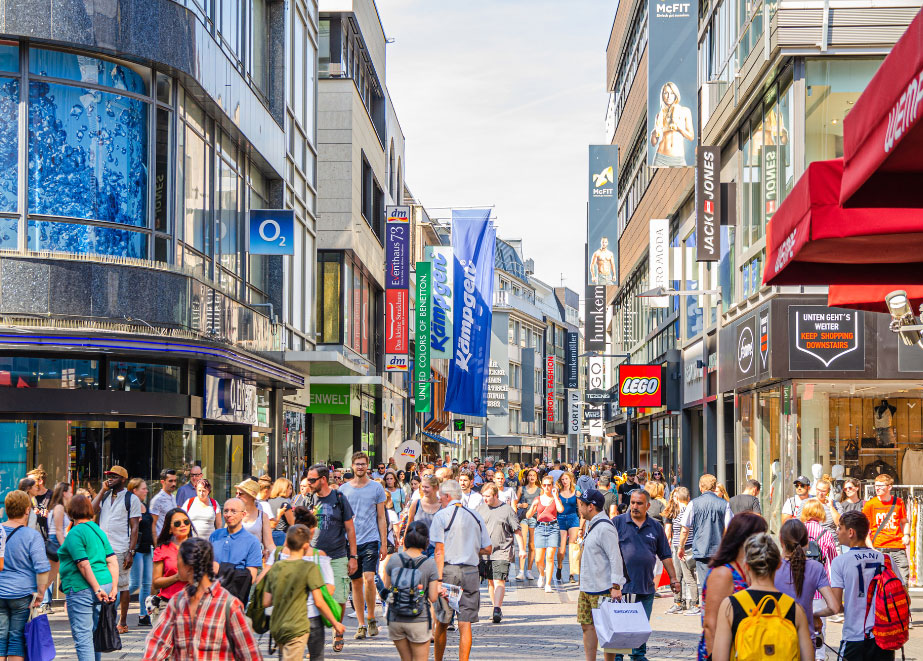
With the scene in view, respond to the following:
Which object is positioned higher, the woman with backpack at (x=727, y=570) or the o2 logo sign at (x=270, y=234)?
the o2 logo sign at (x=270, y=234)

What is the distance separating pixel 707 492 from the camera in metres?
15.4

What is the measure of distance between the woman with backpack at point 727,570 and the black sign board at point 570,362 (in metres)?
108

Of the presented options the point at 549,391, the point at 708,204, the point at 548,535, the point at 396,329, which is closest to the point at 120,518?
the point at 548,535

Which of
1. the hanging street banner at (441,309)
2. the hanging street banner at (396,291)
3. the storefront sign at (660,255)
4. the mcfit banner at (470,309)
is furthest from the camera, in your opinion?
the hanging street banner at (441,309)

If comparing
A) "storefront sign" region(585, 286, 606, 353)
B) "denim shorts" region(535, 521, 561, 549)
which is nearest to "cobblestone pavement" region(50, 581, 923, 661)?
"denim shorts" region(535, 521, 561, 549)

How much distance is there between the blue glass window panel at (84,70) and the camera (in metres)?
17.4

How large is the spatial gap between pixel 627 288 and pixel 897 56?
47.7 m

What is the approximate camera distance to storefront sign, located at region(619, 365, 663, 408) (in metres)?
36.4

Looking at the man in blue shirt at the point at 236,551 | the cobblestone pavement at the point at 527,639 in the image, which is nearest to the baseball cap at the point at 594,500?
the cobblestone pavement at the point at 527,639

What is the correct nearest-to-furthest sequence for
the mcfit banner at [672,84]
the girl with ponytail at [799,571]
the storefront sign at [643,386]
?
the girl with ponytail at [799,571], the mcfit banner at [672,84], the storefront sign at [643,386]

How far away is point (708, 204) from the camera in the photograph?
2547 centimetres

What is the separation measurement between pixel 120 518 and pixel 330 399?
22430 millimetres

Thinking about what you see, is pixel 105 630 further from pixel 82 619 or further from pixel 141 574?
pixel 141 574

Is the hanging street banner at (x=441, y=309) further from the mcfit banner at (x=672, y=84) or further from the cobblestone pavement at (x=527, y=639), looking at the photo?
the cobblestone pavement at (x=527, y=639)
